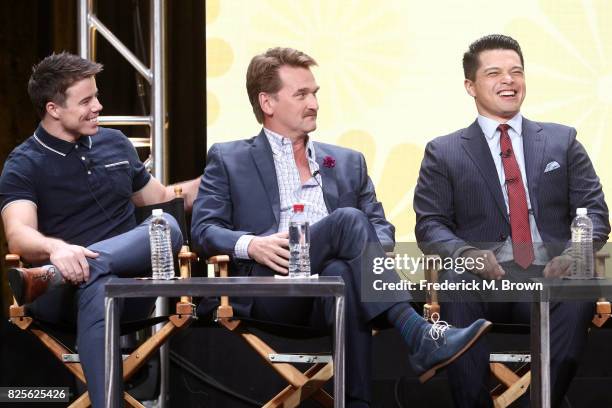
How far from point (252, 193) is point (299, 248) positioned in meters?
0.66

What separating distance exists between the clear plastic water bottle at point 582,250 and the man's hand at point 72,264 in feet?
5.04

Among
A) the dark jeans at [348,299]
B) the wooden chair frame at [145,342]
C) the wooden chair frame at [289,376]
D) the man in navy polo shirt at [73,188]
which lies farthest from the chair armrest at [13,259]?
the dark jeans at [348,299]

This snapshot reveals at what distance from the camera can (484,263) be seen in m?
3.77

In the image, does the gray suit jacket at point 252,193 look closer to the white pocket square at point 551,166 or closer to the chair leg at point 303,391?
the chair leg at point 303,391

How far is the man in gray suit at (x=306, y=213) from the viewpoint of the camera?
11.0 ft

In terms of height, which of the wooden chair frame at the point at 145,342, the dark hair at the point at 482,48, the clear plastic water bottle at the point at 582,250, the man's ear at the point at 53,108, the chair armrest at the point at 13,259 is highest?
the dark hair at the point at 482,48

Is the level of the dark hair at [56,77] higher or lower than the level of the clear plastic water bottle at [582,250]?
higher

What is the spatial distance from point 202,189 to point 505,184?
3.68 feet

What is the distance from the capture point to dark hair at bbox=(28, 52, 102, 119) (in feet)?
13.1

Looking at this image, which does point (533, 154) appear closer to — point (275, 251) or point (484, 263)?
point (484, 263)

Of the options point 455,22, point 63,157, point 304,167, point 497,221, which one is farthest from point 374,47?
point 63,157

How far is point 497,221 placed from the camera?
3.99 meters

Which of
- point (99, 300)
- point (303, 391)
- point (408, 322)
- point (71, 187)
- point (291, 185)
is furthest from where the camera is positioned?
point (291, 185)

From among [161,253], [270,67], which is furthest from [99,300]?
[270,67]
